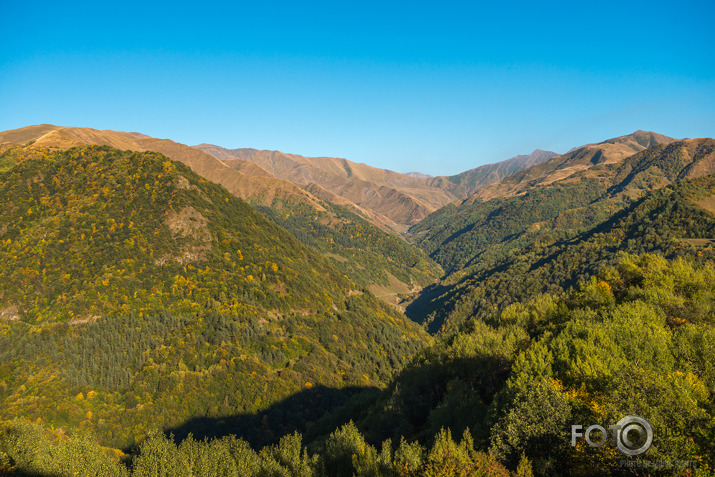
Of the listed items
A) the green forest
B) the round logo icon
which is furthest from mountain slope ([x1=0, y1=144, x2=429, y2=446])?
the round logo icon

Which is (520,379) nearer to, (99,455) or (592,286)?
(592,286)

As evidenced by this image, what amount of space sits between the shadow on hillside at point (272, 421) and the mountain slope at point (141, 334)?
97 centimetres

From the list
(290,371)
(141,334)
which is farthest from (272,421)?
(141,334)

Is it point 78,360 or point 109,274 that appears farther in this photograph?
point 109,274

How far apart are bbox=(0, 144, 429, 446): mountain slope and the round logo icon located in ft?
357

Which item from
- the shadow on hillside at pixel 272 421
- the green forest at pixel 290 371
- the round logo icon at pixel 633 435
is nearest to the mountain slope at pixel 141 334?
the green forest at pixel 290 371

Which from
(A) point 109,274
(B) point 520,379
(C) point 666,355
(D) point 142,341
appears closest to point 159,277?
(A) point 109,274

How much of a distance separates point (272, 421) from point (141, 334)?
248 feet

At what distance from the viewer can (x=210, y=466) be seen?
1807 inches

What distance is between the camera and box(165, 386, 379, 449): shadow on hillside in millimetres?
111062

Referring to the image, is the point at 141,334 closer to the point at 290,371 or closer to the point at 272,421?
the point at 290,371

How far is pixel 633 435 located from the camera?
90.0 ft

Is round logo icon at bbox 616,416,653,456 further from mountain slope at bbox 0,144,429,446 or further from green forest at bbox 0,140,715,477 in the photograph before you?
mountain slope at bbox 0,144,429,446

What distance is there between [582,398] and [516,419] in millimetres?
6824
